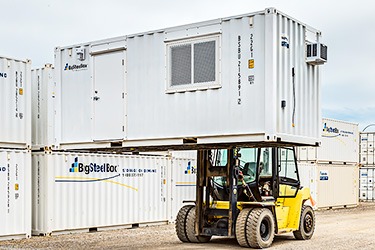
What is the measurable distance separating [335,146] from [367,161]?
6.26m

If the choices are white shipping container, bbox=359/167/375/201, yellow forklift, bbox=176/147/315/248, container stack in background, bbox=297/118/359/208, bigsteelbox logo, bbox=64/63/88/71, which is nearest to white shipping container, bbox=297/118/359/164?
container stack in background, bbox=297/118/359/208

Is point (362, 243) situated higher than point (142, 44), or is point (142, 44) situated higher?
point (142, 44)

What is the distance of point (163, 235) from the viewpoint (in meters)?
17.8

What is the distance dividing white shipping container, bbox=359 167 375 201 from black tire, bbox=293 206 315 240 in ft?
70.0

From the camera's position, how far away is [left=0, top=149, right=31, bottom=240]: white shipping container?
53.0 feet

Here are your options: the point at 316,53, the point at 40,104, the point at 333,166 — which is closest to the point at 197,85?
the point at 316,53

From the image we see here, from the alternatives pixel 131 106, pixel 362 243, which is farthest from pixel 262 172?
pixel 131 106

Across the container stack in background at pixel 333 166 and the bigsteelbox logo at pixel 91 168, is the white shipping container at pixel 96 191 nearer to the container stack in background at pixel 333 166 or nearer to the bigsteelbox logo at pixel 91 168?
the bigsteelbox logo at pixel 91 168

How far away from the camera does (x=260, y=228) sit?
574 inches

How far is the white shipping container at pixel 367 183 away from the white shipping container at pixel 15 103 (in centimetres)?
2534

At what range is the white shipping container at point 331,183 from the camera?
1183 inches

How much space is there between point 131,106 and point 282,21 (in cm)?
341

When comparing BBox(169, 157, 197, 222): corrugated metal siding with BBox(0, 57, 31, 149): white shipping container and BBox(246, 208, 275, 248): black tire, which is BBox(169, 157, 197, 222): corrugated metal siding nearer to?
BBox(0, 57, 31, 149): white shipping container

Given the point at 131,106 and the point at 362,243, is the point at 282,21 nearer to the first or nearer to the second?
the point at 131,106
